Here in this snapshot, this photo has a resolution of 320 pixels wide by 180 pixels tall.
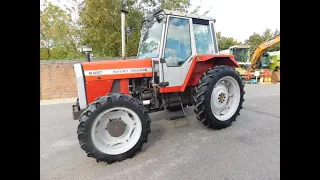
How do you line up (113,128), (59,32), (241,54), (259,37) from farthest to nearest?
1. (259,37)
2. (241,54)
3. (59,32)
4. (113,128)

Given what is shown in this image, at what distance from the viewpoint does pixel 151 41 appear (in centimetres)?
334

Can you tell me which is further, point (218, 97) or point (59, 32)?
point (59, 32)

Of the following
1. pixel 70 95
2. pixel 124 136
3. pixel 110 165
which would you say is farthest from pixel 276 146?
pixel 70 95

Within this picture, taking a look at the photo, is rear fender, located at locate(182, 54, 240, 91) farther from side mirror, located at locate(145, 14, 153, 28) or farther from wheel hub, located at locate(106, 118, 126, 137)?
wheel hub, located at locate(106, 118, 126, 137)

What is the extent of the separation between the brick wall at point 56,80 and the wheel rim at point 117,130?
250 inches

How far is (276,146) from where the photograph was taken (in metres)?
2.68

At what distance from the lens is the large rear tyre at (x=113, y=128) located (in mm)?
2258

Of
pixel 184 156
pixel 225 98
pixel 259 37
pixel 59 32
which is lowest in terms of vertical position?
pixel 184 156

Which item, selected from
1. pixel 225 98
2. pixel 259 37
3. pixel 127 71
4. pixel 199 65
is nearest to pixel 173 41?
pixel 199 65

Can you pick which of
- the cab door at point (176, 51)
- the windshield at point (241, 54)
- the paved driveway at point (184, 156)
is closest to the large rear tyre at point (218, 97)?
the paved driveway at point (184, 156)

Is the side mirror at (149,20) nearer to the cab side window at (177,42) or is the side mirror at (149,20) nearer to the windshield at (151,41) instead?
the windshield at (151,41)

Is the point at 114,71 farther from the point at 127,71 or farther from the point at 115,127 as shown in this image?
the point at 115,127

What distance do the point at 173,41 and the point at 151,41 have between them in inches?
17.6
